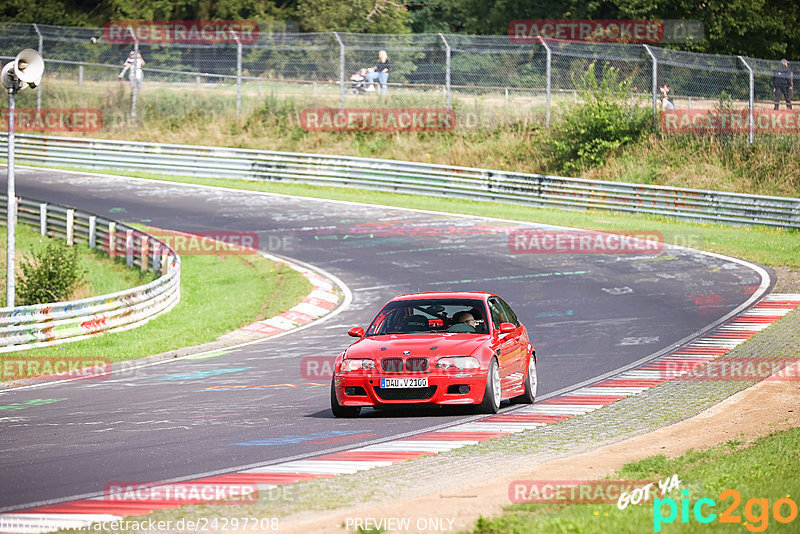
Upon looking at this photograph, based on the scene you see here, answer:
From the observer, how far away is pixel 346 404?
1166cm

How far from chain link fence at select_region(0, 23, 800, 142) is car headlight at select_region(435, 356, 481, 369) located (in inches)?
931

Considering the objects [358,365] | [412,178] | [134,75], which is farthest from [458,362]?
[134,75]

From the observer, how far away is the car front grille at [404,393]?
11500 millimetres

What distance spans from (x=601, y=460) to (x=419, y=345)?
10.2 feet

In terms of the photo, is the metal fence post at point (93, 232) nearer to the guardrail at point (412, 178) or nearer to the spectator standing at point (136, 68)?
the guardrail at point (412, 178)

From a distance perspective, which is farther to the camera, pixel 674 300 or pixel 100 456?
pixel 674 300

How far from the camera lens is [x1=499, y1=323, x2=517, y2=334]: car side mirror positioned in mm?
12438

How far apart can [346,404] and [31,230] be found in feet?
73.6

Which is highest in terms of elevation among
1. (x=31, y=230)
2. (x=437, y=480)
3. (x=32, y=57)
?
(x=32, y=57)

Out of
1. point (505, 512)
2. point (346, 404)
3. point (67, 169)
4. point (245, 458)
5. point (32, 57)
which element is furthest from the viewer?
point (67, 169)

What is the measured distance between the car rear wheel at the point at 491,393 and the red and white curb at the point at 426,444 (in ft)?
0.40

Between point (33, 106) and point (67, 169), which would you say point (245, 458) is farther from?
point (33, 106)

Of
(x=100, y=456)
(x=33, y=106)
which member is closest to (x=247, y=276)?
(x=100, y=456)

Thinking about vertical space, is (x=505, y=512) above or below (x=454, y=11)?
below
